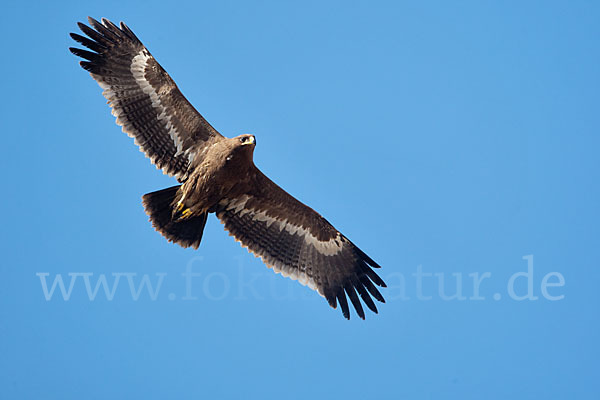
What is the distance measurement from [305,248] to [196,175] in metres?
2.11

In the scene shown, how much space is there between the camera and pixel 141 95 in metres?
11.9

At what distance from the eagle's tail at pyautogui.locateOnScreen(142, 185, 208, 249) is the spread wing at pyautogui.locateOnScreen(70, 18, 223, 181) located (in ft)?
1.31

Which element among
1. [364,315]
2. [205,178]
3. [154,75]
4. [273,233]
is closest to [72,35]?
[154,75]

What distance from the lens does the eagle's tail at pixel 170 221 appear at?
11758 mm

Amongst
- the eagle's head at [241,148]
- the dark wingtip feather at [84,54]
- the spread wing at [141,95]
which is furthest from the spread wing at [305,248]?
the dark wingtip feather at [84,54]

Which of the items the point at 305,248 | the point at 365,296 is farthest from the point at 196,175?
the point at 365,296

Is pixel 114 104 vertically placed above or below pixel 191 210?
above

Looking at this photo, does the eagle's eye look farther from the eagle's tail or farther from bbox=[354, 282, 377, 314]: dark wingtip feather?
bbox=[354, 282, 377, 314]: dark wingtip feather

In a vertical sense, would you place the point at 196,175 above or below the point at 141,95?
below

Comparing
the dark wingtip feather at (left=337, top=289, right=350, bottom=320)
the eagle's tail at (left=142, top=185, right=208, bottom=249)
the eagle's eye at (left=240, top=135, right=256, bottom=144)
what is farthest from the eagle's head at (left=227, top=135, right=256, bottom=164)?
the dark wingtip feather at (left=337, top=289, right=350, bottom=320)

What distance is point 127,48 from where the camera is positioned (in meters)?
11.8

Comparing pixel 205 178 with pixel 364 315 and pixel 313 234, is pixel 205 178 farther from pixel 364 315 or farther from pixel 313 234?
pixel 364 315

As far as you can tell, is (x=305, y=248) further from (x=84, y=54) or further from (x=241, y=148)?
(x=84, y=54)

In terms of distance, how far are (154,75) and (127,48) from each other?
0.57m
